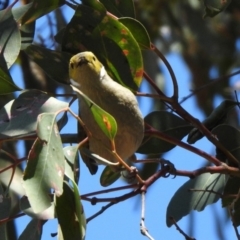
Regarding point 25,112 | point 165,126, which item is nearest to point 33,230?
point 25,112

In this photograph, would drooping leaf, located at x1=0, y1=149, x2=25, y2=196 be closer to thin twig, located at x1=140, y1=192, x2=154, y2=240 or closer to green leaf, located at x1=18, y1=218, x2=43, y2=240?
green leaf, located at x1=18, y1=218, x2=43, y2=240

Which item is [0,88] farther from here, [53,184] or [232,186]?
[232,186]

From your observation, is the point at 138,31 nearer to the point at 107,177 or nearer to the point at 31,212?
the point at 107,177

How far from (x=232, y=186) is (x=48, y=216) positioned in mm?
525

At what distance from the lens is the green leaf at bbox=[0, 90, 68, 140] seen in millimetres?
1272

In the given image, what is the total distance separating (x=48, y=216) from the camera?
4.10 ft

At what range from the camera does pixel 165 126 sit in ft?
5.55

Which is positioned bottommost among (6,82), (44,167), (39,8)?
(44,167)

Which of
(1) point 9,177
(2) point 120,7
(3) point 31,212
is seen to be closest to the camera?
(3) point 31,212

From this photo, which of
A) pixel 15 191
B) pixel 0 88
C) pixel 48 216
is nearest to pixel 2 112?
pixel 0 88

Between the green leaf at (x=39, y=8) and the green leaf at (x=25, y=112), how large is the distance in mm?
209

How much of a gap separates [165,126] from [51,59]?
1.15 feet

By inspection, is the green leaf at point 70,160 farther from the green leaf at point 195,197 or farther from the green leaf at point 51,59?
the green leaf at point 195,197

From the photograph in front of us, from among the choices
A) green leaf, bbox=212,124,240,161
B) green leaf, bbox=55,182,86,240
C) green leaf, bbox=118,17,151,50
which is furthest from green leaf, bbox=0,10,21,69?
green leaf, bbox=212,124,240,161
